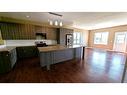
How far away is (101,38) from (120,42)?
6.84 ft

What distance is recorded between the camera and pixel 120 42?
6879 millimetres

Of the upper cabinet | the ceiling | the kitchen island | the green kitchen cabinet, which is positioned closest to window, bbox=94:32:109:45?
the ceiling

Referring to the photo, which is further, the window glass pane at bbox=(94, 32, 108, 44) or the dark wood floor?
the window glass pane at bbox=(94, 32, 108, 44)

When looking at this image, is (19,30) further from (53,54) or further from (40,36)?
(53,54)

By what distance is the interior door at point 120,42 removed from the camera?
656 cm

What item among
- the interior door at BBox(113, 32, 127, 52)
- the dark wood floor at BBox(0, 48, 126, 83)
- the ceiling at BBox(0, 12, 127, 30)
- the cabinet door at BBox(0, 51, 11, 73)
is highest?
the ceiling at BBox(0, 12, 127, 30)

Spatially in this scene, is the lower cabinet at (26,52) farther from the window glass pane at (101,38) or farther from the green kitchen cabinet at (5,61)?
the window glass pane at (101,38)

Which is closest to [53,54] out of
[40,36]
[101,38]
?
[40,36]

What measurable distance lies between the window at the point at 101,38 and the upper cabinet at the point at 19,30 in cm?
644

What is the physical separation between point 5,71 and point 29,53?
2.00m

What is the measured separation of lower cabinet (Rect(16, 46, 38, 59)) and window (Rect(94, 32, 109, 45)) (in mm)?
7411

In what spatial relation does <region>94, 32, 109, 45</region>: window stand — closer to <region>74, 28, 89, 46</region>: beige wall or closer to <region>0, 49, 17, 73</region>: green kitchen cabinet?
<region>74, 28, 89, 46</region>: beige wall

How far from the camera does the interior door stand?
21.5 feet
